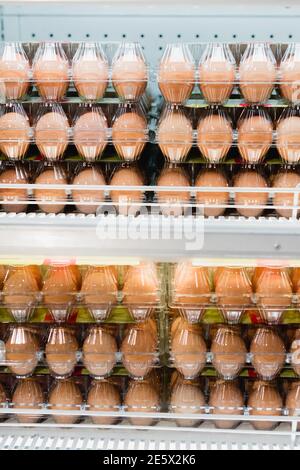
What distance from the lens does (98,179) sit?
140cm

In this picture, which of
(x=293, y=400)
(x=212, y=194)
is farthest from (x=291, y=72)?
(x=293, y=400)

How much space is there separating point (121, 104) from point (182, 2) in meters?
0.31

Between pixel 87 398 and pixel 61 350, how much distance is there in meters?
0.15

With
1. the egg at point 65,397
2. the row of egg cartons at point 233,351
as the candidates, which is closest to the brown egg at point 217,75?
the row of egg cartons at point 233,351

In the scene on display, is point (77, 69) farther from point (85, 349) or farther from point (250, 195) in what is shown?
point (85, 349)

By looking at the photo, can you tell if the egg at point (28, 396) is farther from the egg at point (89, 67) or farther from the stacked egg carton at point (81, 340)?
the egg at point (89, 67)

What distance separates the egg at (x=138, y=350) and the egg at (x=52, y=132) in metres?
0.47

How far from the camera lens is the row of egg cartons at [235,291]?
139cm

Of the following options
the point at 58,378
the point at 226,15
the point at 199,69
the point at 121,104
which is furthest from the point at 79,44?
the point at 58,378

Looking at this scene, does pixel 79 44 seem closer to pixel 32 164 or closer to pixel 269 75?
pixel 32 164

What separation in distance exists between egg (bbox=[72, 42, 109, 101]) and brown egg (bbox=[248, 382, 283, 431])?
31.9 inches

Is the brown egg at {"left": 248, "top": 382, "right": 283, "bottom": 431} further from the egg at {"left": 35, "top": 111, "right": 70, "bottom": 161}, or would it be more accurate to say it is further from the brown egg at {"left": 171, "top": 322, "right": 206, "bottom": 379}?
the egg at {"left": 35, "top": 111, "right": 70, "bottom": 161}

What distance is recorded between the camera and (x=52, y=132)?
135 centimetres

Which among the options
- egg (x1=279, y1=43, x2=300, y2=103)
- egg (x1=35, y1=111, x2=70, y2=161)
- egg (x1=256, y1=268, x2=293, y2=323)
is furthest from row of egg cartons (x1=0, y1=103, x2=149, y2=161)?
egg (x1=256, y1=268, x2=293, y2=323)
